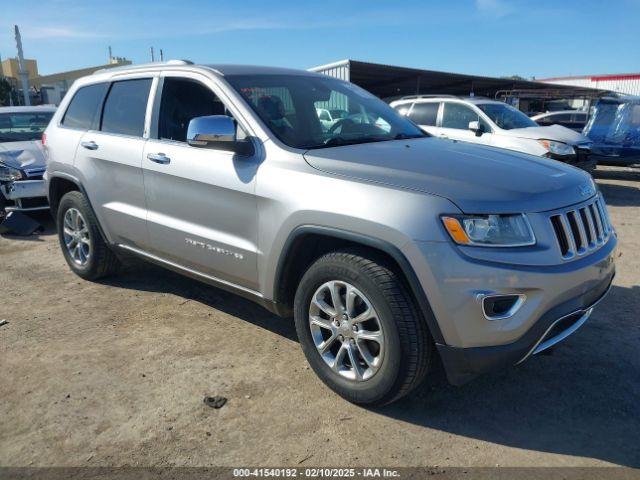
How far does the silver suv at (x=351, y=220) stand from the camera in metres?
2.49

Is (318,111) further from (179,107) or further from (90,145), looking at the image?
(90,145)

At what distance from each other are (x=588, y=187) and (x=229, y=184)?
2.12 m

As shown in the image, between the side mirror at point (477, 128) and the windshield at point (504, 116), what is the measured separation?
1.17 feet

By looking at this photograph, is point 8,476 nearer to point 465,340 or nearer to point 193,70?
point 465,340

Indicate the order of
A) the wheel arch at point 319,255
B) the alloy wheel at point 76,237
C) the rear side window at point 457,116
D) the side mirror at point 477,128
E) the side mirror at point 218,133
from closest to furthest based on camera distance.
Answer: the wheel arch at point 319,255
the side mirror at point 218,133
the alloy wheel at point 76,237
the side mirror at point 477,128
the rear side window at point 457,116

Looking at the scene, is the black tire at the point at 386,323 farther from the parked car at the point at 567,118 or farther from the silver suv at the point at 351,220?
the parked car at the point at 567,118

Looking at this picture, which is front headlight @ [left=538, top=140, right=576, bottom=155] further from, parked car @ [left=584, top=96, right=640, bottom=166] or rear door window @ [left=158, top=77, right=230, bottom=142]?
rear door window @ [left=158, top=77, right=230, bottom=142]

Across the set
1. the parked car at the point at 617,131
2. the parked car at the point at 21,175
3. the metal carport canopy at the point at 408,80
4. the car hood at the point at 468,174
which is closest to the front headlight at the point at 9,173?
the parked car at the point at 21,175

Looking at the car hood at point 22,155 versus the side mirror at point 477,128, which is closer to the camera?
the car hood at point 22,155

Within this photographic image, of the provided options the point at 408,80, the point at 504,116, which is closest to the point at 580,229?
the point at 504,116

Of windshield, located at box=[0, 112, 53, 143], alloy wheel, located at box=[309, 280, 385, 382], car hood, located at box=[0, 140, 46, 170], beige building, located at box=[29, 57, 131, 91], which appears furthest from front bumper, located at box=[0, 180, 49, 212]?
beige building, located at box=[29, 57, 131, 91]

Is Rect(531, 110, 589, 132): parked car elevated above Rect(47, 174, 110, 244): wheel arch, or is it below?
below

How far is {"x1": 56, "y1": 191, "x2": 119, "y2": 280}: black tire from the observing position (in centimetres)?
466

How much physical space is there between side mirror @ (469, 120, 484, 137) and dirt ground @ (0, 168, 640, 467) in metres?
4.79
